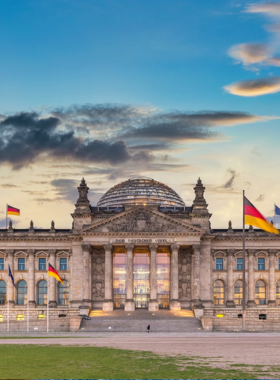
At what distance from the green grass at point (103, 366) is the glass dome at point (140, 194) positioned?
74.6 m

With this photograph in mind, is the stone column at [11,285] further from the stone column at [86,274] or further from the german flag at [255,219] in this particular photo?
the german flag at [255,219]

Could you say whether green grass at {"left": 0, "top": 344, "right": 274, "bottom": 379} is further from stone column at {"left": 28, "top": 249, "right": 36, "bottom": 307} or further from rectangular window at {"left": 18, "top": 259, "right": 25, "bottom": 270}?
rectangular window at {"left": 18, "top": 259, "right": 25, "bottom": 270}

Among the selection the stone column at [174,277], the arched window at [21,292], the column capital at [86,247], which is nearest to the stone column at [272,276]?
the stone column at [174,277]

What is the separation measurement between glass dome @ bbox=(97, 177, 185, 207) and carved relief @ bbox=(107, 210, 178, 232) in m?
15.1

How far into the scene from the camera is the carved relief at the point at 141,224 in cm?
10594

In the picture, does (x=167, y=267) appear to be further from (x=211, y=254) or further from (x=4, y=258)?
(x=4, y=258)

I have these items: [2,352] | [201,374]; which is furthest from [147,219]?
[201,374]

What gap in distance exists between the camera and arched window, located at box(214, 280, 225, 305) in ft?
368

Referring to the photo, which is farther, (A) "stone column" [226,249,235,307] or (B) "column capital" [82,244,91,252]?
(A) "stone column" [226,249,235,307]

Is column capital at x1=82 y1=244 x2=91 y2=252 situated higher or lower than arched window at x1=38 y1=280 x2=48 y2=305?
higher

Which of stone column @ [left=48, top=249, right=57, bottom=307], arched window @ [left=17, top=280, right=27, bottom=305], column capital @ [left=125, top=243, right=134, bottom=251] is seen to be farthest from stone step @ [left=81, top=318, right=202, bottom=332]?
arched window @ [left=17, top=280, right=27, bottom=305]

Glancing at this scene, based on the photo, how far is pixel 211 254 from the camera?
366 ft

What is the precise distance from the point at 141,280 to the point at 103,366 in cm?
7090

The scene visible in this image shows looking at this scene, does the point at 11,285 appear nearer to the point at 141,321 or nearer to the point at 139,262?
the point at 139,262
